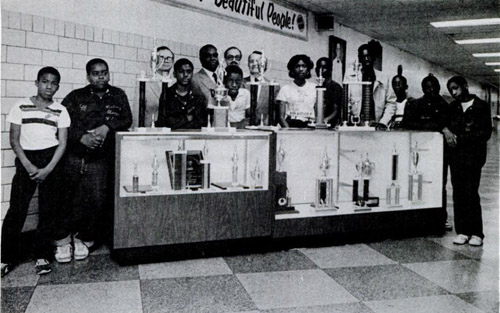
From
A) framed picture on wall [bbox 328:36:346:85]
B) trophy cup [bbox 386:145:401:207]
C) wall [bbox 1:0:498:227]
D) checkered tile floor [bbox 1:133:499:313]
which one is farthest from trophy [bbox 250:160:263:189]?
framed picture on wall [bbox 328:36:346:85]

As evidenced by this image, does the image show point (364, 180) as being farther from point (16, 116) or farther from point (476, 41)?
point (476, 41)

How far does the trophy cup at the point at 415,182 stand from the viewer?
482 cm

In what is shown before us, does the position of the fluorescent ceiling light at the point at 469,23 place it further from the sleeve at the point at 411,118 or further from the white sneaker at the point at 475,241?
the white sneaker at the point at 475,241

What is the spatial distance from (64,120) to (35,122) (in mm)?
206

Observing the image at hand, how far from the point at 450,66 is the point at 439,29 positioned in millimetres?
6983

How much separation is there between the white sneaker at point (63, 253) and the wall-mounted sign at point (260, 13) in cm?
282

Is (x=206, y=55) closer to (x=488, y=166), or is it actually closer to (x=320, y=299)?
(x=320, y=299)

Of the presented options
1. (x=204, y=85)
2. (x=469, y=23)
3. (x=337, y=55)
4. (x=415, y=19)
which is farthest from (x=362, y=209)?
(x=469, y=23)

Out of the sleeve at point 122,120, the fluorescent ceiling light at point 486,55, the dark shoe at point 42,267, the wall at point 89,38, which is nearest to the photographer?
the dark shoe at point 42,267

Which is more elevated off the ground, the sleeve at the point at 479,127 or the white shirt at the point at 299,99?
the white shirt at the point at 299,99

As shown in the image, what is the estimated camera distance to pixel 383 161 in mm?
4977

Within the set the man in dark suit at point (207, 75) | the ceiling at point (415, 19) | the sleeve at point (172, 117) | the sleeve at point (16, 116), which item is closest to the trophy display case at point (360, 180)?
the sleeve at point (172, 117)

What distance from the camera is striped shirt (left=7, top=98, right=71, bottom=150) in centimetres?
357

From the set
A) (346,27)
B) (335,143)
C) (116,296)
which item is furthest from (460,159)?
(346,27)
